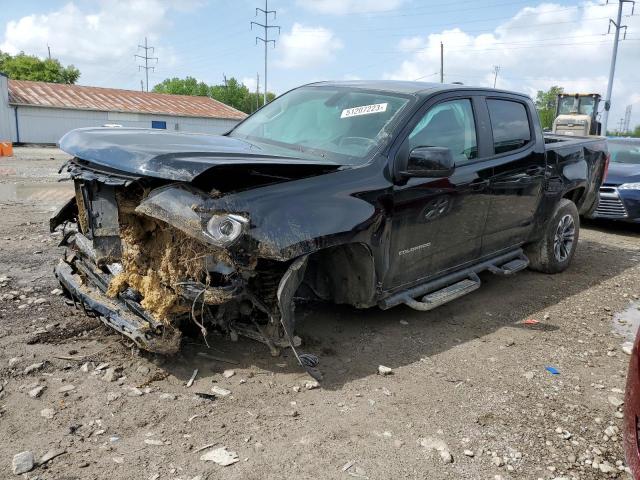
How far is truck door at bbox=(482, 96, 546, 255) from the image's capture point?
Result: 15.5ft

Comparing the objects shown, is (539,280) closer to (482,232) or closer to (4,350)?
(482,232)

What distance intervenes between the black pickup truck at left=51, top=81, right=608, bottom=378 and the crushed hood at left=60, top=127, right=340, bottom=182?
0.04 feet

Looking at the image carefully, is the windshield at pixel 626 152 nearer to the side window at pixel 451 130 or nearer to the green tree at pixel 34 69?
the side window at pixel 451 130

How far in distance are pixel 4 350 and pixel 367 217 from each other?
2604 millimetres

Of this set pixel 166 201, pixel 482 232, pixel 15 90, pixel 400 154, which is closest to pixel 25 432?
pixel 166 201

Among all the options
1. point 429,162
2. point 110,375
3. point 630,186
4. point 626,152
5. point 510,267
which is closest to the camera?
point 110,375

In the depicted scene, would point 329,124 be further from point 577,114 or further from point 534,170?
point 577,114

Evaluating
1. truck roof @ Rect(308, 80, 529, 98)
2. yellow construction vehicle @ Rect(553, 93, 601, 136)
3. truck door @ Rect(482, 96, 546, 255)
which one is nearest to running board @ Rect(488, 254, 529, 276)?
truck door @ Rect(482, 96, 546, 255)

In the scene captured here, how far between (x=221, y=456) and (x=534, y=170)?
405 cm

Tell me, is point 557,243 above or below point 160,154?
below

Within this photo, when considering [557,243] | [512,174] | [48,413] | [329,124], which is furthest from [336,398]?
[557,243]

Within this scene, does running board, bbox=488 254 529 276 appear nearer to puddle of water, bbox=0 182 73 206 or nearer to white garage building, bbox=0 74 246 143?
puddle of water, bbox=0 182 73 206

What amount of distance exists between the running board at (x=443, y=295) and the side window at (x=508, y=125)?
122 centimetres

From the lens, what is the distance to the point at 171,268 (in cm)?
313
